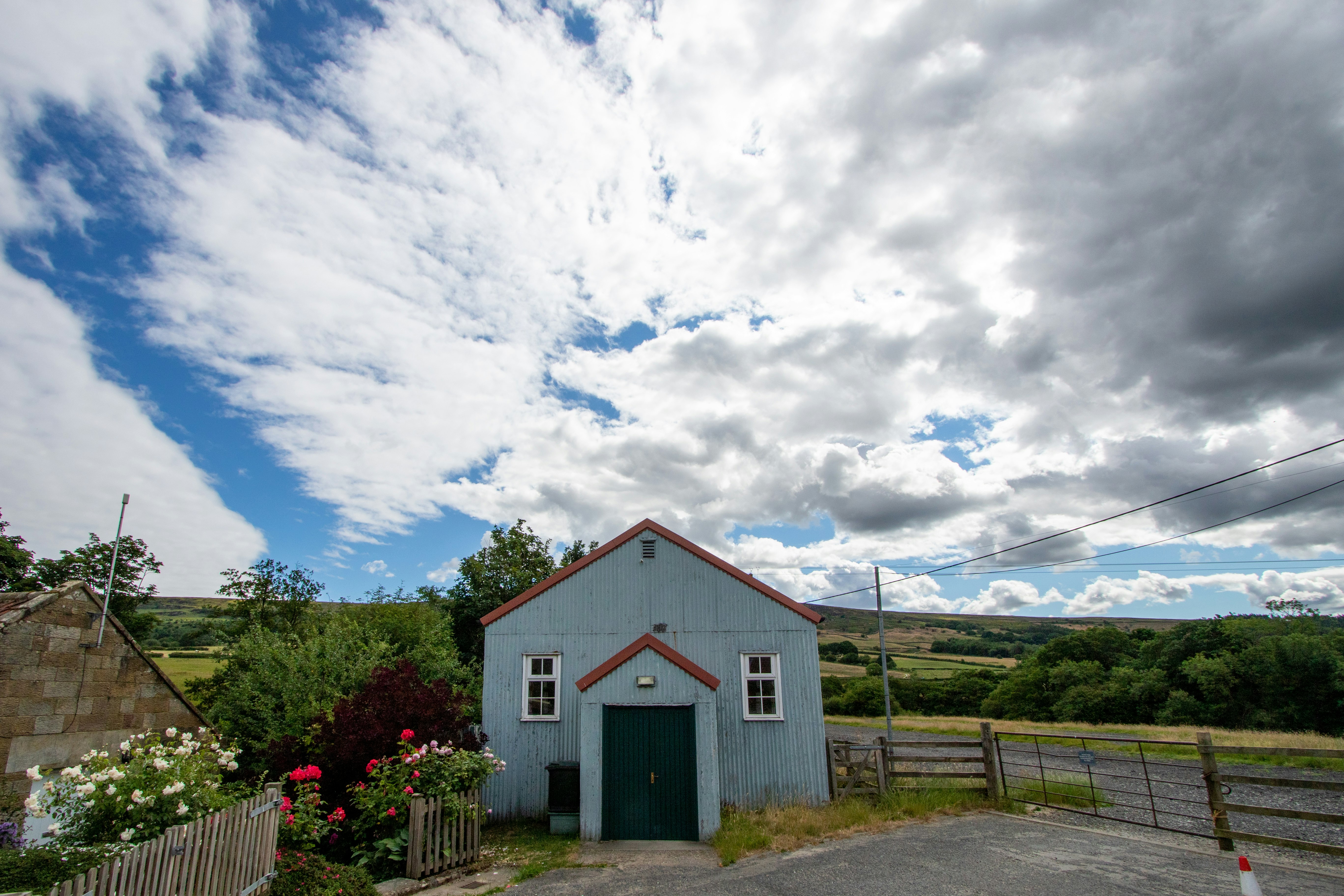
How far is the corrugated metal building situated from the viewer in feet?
39.3

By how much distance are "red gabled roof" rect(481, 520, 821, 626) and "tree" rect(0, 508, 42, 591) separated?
15.3m

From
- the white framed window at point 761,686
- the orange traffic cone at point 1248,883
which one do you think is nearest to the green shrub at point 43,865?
the orange traffic cone at point 1248,883

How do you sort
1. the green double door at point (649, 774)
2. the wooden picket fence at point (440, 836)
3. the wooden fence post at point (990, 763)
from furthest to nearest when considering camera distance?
the wooden fence post at point (990, 763), the green double door at point (649, 774), the wooden picket fence at point (440, 836)

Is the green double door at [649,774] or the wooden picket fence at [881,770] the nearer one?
the green double door at [649,774]

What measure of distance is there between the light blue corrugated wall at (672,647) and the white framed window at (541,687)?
11cm

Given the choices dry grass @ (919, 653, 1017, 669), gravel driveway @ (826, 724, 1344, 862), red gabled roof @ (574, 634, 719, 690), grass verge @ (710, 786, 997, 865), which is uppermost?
red gabled roof @ (574, 634, 719, 690)

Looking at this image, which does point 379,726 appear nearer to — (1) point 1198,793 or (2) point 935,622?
(1) point 1198,793

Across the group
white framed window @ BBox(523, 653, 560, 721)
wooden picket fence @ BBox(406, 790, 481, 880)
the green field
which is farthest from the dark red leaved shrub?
the green field

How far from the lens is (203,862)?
6.63 meters

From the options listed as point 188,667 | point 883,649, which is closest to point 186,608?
point 188,667

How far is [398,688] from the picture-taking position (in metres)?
11.7

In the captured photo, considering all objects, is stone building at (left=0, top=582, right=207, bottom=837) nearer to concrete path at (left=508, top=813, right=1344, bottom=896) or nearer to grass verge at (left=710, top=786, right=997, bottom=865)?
concrete path at (left=508, top=813, right=1344, bottom=896)

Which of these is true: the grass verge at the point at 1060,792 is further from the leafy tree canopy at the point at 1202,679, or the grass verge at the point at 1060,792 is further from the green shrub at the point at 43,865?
the leafy tree canopy at the point at 1202,679

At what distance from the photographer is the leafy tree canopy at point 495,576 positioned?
29812mm
